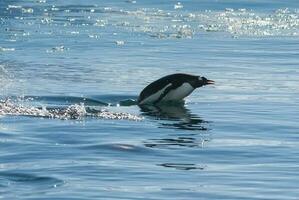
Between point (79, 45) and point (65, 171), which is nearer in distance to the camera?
point (65, 171)

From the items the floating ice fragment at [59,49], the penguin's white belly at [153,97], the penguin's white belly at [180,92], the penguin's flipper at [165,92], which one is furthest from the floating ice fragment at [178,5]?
the penguin's white belly at [153,97]

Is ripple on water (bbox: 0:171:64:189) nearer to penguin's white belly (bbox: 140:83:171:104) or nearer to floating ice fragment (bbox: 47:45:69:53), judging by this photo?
penguin's white belly (bbox: 140:83:171:104)

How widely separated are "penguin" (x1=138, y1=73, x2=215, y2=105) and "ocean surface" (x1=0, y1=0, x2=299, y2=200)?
267 millimetres

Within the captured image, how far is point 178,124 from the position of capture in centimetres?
2056

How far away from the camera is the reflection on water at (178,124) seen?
18297 millimetres

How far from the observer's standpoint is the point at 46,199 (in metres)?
13.8

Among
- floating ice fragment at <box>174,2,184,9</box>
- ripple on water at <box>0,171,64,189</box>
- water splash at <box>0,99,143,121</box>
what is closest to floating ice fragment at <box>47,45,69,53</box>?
water splash at <box>0,99,143,121</box>

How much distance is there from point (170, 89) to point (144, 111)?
133 centimetres

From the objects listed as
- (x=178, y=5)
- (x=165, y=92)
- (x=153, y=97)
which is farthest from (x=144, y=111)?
(x=178, y=5)

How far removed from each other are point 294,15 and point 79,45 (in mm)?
13464

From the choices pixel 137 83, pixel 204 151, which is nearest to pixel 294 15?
pixel 137 83

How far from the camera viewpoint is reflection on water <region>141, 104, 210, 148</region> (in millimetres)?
18297

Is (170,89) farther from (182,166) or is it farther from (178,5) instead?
(178,5)

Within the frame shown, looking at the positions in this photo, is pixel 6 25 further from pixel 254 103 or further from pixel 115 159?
pixel 115 159
